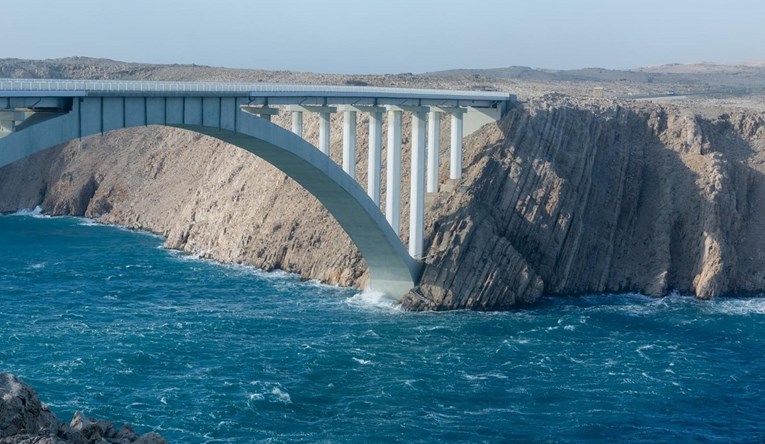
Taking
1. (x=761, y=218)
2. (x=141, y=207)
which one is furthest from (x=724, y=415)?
(x=141, y=207)

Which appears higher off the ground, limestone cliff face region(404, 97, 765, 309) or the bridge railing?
the bridge railing

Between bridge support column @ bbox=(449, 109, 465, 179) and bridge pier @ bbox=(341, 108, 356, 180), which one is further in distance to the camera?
bridge support column @ bbox=(449, 109, 465, 179)

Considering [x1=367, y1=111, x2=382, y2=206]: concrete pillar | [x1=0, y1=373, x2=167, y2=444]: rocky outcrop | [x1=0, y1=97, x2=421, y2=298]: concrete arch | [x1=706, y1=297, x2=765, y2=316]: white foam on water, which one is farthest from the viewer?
[x1=706, y1=297, x2=765, y2=316]: white foam on water

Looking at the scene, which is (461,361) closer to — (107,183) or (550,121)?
(550,121)

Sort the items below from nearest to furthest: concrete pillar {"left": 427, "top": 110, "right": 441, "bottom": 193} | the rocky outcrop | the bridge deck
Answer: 1. the rocky outcrop
2. the bridge deck
3. concrete pillar {"left": 427, "top": 110, "right": 441, "bottom": 193}

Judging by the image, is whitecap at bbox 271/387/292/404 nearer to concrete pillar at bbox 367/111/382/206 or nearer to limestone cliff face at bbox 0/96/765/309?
limestone cliff face at bbox 0/96/765/309

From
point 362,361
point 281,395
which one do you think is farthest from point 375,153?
point 281,395

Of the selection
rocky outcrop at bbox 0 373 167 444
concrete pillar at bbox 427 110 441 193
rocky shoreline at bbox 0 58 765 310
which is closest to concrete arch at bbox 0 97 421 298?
rocky shoreline at bbox 0 58 765 310
